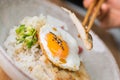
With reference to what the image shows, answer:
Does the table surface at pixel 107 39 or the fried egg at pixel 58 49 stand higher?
the fried egg at pixel 58 49

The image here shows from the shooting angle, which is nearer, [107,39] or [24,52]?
[24,52]

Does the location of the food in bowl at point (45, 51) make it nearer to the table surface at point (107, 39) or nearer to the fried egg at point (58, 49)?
the fried egg at point (58, 49)

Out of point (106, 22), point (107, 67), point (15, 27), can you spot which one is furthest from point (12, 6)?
point (106, 22)

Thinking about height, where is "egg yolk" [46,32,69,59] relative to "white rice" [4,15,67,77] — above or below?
above

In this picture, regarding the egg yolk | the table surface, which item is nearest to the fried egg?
the egg yolk

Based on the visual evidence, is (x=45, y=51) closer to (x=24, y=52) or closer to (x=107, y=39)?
(x=24, y=52)

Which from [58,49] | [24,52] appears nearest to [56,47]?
[58,49]

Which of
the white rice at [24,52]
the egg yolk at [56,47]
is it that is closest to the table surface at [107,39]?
the white rice at [24,52]

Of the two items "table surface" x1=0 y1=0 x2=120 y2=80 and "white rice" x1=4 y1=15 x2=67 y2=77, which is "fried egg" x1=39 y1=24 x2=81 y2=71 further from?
"table surface" x1=0 y1=0 x2=120 y2=80

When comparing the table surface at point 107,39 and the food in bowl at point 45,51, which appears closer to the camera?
the food in bowl at point 45,51
